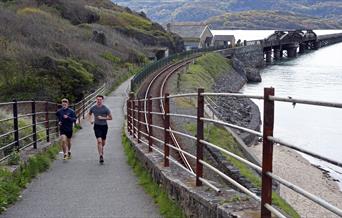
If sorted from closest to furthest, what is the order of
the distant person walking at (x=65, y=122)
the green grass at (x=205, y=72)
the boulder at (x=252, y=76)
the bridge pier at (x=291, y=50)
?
the distant person walking at (x=65, y=122)
the green grass at (x=205, y=72)
the boulder at (x=252, y=76)
the bridge pier at (x=291, y=50)

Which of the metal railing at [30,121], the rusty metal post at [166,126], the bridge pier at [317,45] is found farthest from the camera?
the bridge pier at [317,45]

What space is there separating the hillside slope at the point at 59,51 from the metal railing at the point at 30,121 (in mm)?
1737

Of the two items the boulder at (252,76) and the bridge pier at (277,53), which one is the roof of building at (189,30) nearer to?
the bridge pier at (277,53)

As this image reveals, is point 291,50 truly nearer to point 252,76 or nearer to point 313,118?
point 252,76

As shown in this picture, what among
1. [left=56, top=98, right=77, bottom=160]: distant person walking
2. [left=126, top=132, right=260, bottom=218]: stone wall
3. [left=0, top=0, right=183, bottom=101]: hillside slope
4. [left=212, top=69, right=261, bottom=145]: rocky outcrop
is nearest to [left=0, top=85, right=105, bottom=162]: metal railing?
[left=56, top=98, right=77, bottom=160]: distant person walking

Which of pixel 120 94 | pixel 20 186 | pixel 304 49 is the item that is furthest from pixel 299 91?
pixel 304 49

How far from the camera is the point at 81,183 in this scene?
10.0 metres

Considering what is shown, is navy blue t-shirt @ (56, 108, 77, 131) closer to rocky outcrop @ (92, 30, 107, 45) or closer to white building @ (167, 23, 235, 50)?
rocky outcrop @ (92, 30, 107, 45)

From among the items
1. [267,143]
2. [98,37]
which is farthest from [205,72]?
[267,143]

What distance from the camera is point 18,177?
9492mm

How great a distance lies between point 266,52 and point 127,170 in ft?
357

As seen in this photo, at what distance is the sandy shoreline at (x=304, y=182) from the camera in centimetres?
1892

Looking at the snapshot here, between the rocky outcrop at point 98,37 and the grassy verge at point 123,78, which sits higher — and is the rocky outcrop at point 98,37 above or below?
above

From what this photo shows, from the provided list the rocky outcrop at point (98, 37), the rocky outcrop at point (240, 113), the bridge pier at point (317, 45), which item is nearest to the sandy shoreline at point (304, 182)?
the rocky outcrop at point (240, 113)
